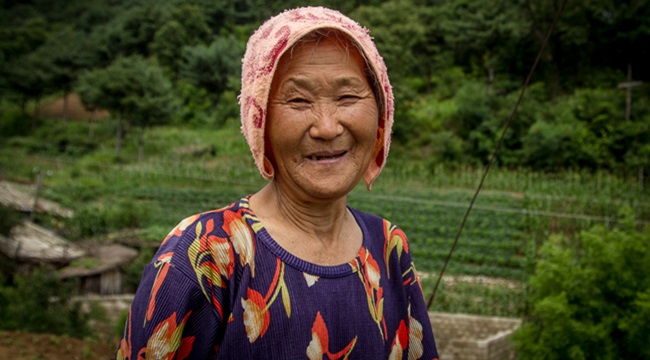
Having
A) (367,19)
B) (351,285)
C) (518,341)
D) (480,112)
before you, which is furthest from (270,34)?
(367,19)

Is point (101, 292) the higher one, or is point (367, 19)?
point (367, 19)

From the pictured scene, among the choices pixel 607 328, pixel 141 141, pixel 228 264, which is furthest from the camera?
pixel 141 141

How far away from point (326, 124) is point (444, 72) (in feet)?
102

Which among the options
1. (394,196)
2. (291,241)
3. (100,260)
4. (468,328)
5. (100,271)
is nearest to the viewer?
(291,241)

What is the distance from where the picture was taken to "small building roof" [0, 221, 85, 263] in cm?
1196

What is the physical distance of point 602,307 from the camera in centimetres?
559

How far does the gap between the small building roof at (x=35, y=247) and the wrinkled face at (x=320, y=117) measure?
11530 mm

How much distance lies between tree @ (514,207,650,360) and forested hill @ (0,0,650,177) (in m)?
17.2

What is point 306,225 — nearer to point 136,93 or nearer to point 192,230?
point 192,230

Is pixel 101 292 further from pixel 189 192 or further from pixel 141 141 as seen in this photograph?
pixel 141 141

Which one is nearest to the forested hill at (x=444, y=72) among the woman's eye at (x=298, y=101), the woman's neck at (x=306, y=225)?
the woman's neck at (x=306, y=225)

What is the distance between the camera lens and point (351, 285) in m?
1.38

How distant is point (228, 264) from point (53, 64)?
114 feet

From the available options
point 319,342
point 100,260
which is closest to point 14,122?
point 100,260
